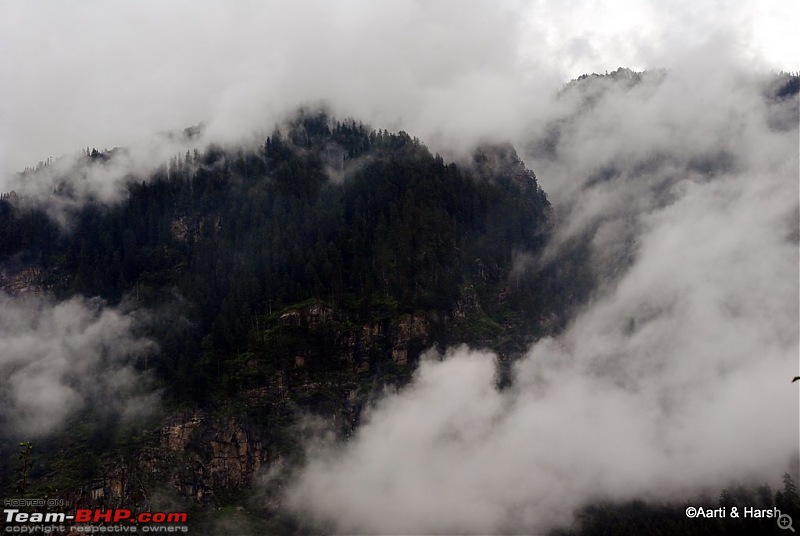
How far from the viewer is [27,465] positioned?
9925 centimetres

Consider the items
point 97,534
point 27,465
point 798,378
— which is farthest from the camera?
point 97,534

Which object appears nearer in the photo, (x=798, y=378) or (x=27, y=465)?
(x=798, y=378)

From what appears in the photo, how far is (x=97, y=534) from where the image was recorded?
19750 cm

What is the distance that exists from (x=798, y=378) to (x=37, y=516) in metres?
133

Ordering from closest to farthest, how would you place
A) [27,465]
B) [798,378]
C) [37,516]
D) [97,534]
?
[798,378]
[27,465]
[37,516]
[97,534]

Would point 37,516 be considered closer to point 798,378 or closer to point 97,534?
point 97,534

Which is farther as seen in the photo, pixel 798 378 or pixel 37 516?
pixel 37 516

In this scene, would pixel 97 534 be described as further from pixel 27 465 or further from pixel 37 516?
pixel 27 465

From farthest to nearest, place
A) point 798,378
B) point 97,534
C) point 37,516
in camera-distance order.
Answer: point 97,534 → point 37,516 → point 798,378

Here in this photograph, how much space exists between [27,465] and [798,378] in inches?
3222

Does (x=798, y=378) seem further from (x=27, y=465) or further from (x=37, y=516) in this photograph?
(x=37, y=516)

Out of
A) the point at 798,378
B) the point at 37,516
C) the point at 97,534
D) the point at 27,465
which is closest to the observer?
the point at 798,378

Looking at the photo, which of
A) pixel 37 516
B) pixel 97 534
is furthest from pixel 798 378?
pixel 97 534

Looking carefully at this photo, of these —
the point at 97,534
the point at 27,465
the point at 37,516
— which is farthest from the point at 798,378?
the point at 97,534
